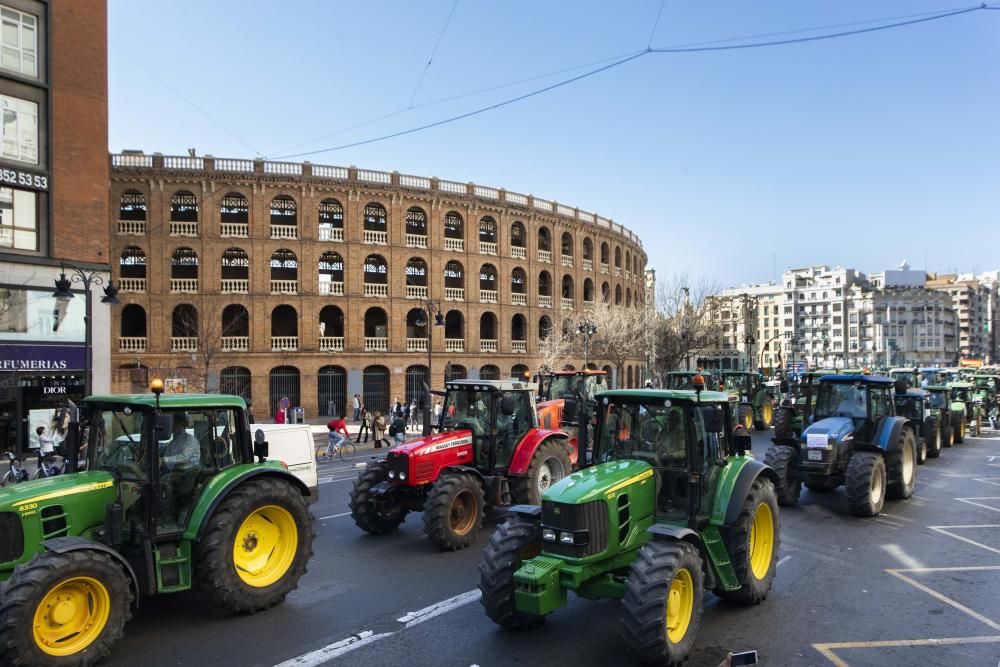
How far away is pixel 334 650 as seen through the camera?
6.34 metres

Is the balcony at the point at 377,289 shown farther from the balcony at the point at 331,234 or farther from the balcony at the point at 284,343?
the balcony at the point at 284,343

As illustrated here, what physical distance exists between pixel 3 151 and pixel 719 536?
77.7ft

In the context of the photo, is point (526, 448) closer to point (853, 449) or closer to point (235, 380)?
point (853, 449)

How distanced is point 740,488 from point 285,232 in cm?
3442

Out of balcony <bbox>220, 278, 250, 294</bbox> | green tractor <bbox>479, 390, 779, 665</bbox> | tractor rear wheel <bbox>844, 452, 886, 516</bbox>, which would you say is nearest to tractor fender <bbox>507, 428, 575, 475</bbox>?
green tractor <bbox>479, 390, 779, 665</bbox>

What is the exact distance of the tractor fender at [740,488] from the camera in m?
6.99

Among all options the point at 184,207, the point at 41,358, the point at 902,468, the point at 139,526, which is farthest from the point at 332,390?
the point at 139,526

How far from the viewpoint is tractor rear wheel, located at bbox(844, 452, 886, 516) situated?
11633mm

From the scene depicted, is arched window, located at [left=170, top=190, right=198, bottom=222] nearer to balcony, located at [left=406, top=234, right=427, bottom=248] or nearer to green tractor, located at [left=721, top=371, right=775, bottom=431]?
balcony, located at [left=406, top=234, right=427, bottom=248]

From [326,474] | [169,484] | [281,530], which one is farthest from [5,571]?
[326,474]

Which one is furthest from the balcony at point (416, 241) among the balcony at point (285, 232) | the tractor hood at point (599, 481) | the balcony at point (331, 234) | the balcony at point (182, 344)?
the tractor hood at point (599, 481)

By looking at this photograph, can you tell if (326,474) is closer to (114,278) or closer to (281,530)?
(281,530)

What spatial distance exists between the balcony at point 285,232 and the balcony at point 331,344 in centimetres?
603

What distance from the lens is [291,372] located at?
1465 inches
